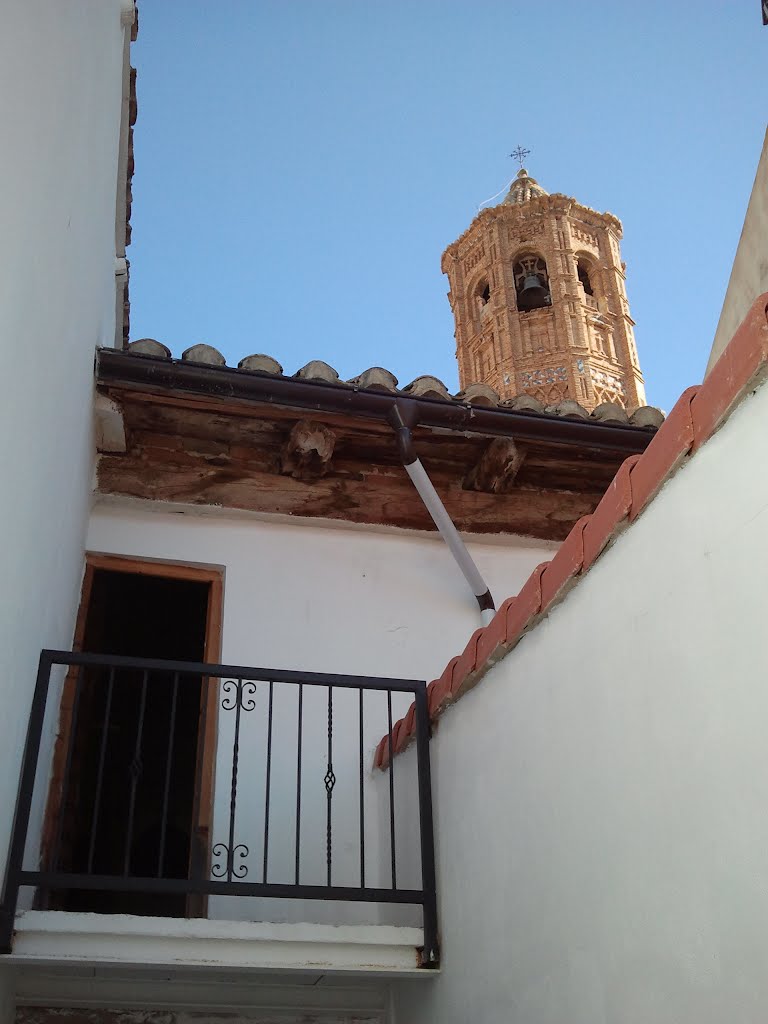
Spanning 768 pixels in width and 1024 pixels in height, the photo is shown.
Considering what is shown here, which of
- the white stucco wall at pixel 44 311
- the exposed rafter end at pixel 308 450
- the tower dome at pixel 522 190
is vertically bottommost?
the white stucco wall at pixel 44 311

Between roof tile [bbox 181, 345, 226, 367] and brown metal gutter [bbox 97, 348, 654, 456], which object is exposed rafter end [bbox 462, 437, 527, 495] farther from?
roof tile [bbox 181, 345, 226, 367]

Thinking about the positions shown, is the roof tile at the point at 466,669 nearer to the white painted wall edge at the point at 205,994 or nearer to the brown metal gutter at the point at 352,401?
the white painted wall edge at the point at 205,994

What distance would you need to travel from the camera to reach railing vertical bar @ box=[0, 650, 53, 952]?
3.25 m

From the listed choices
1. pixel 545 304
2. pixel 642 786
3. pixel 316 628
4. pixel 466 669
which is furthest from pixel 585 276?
pixel 642 786

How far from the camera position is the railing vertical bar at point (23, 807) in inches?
128

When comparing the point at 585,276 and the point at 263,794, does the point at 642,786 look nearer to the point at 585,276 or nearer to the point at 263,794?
the point at 263,794

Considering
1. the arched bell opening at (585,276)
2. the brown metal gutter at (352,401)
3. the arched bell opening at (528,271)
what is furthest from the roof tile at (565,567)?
the arched bell opening at (585,276)

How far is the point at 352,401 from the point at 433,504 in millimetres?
654

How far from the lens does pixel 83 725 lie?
16.4ft

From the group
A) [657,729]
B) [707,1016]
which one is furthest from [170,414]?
[707,1016]

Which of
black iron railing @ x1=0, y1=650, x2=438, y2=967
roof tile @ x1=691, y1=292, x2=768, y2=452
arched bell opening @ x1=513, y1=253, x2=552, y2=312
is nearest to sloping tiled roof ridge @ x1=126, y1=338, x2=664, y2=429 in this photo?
black iron railing @ x1=0, y1=650, x2=438, y2=967

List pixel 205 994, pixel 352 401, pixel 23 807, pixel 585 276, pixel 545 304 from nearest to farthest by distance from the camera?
pixel 23 807 → pixel 205 994 → pixel 352 401 → pixel 545 304 → pixel 585 276

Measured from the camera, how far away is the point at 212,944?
3479mm

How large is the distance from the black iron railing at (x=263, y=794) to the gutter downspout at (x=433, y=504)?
680mm
